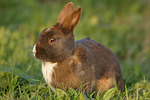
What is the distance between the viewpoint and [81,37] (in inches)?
212

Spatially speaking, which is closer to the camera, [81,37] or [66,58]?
[66,58]

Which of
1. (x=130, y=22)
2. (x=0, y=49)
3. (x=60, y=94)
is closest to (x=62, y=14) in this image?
(x=60, y=94)

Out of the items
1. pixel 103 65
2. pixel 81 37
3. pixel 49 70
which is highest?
pixel 81 37

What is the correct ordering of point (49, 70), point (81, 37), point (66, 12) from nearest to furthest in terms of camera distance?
point (49, 70) < point (66, 12) < point (81, 37)

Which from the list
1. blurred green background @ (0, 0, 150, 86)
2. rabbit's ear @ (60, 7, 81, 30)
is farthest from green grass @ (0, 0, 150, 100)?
rabbit's ear @ (60, 7, 81, 30)

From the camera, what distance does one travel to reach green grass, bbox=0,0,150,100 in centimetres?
315

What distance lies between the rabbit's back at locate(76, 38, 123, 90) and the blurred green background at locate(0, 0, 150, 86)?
0.59m

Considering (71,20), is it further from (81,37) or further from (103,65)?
(81,37)

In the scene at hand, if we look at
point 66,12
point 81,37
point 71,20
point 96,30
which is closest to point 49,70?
point 71,20

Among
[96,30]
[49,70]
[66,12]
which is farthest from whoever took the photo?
[96,30]

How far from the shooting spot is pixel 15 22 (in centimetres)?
654

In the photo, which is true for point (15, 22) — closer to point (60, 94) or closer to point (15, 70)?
point (15, 70)

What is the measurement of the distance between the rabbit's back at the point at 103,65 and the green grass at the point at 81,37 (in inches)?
8.6

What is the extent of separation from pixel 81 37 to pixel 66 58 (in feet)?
7.47
